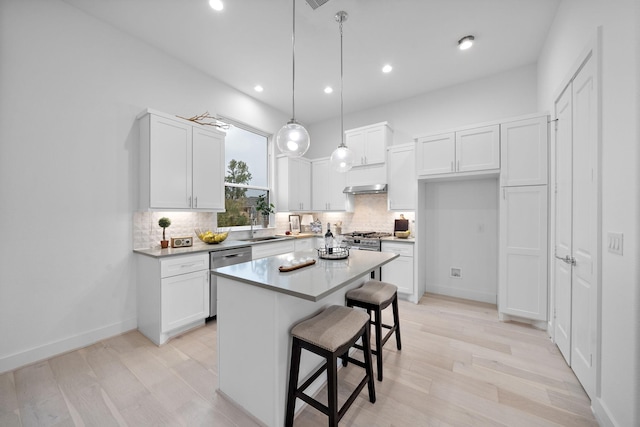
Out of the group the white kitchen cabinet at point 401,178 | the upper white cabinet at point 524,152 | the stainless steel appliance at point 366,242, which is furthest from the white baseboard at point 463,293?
the upper white cabinet at point 524,152

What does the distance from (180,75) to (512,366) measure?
4.97 m

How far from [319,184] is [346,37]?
2.67 meters

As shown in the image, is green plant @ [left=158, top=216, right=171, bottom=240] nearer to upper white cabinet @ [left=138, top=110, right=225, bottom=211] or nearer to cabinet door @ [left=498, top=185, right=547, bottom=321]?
upper white cabinet @ [left=138, top=110, right=225, bottom=211]

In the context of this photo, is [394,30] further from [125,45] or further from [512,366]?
[512,366]

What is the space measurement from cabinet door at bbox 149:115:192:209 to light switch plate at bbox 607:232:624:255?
3.78 meters

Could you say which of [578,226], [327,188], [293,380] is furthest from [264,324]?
[327,188]

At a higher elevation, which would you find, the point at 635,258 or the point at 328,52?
the point at 328,52

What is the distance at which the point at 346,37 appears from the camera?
285 cm

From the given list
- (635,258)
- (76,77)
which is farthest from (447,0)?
(76,77)

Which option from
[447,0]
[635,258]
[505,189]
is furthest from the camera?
[505,189]

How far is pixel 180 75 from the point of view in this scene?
332cm

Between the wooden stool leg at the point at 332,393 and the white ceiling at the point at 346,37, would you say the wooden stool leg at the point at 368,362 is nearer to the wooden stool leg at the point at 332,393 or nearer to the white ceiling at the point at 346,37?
the wooden stool leg at the point at 332,393

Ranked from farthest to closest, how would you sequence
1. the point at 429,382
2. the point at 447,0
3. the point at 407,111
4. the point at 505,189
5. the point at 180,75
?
1. the point at 407,111
2. the point at 180,75
3. the point at 505,189
4. the point at 447,0
5. the point at 429,382

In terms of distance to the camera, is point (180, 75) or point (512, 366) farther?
point (180, 75)
